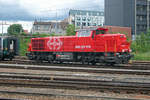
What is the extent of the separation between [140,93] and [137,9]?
68.3 metres

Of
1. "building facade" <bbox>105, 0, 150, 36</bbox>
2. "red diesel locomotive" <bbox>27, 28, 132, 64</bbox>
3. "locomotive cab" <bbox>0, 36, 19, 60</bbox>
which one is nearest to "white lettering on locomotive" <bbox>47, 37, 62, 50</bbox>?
"red diesel locomotive" <bbox>27, 28, 132, 64</bbox>

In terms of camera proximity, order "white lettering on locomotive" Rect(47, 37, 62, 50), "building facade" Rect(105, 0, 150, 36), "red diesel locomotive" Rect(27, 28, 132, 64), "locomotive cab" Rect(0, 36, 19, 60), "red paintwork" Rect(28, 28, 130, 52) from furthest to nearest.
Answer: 1. "building facade" Rect(105, 0, 150, 36)
2. "locomotive cab" Rect(0, 36, 19, 60)
3. "white lettering on locomotive" Rect(47, 37, 62, 50)
4. "red paintwork" Rect(28, 28, 130, 52)
5. "red diesel locomotive" Rect(27, 28, 132, 64)

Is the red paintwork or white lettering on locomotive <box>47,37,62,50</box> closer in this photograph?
the red paintwork

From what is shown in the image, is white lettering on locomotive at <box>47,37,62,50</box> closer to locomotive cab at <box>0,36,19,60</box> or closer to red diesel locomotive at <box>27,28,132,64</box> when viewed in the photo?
red diesel locomotive at <box>27,28,132,64</box>

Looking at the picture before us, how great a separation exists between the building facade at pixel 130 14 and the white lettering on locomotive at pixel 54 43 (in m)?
52.8

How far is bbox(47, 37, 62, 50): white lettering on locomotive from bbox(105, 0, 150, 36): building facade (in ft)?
173

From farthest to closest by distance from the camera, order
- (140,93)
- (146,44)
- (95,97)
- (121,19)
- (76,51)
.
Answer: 1. (121,19)
2. (146,44)
3. (76,51)
4. (140,93)
5. (95,97)

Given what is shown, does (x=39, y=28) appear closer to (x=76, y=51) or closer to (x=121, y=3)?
(x=121, y=3)

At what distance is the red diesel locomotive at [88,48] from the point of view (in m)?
18.3

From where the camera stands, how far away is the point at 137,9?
72062mm

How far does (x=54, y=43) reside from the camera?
21672 millimetres

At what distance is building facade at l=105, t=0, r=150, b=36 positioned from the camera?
70.1m

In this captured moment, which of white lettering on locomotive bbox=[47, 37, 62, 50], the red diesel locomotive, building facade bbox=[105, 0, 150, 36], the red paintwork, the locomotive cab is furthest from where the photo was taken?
building facade bbox=[105, 0, 150, 36]

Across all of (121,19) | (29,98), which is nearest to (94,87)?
(29,98)
